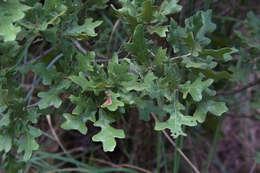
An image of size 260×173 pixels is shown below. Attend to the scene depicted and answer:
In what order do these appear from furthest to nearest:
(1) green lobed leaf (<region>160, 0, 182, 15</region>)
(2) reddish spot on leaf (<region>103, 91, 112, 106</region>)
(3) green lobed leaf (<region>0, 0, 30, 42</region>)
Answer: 1. (1) green lobed leaf (<region>160, 0, 182, 15</region>)
2. (2) reddish spot on leaf (<region>103, 91, 112, 106</region>)
3. (3) green lobed leaf (<region>0, 0, 30, 42</region>)

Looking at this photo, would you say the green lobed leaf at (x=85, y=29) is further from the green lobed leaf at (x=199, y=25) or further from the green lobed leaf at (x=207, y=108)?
the green lobed leaf at (x=207, y=108)

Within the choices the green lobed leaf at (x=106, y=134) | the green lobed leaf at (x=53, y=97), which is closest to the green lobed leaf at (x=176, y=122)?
the green lobed leaf at (x=106, y=134)

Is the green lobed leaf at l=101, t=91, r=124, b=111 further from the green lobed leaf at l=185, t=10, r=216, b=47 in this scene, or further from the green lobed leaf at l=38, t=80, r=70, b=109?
the green lobed leaf at l=185, t=10, r=216, b=47

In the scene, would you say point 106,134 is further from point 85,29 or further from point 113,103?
point 85,29

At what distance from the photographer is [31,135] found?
46.7 inches

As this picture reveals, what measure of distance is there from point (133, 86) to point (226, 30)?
4.75 ft

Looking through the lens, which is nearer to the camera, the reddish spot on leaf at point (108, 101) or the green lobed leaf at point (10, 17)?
the green lobed leaf at point (10, 17)

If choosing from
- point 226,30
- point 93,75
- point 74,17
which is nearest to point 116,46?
point 226,30

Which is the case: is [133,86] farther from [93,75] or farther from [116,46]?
[116,46]

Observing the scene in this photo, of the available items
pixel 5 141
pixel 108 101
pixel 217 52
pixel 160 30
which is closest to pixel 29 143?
pixel 5 141

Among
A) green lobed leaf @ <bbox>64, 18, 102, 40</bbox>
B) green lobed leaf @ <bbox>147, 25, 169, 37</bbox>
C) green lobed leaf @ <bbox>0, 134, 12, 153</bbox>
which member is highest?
green lobed leaf @ <bbox>147, 25, 169, 37</bbox>

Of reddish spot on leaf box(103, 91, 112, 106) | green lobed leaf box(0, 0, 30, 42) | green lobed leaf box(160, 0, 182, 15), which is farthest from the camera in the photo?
green lobed leaf box(160, 0, 182, 15)

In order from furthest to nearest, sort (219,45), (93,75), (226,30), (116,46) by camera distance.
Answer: (226,30) → (116,46) → (219,45) → (93,75)

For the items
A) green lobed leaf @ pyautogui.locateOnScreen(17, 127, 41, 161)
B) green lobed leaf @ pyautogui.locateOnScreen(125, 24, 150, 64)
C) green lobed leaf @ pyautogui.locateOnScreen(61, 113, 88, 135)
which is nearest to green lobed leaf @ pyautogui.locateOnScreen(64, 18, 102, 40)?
green lobed leaf @ pyautogui.locateOnScreen(125, 24, 150, 64)
